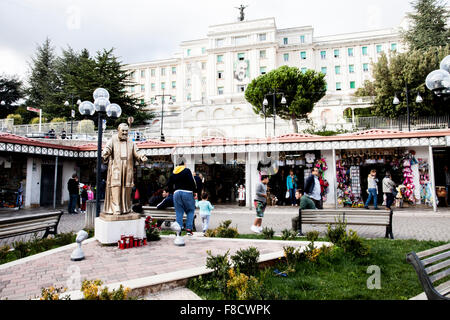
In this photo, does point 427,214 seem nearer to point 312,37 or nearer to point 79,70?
point 79,70

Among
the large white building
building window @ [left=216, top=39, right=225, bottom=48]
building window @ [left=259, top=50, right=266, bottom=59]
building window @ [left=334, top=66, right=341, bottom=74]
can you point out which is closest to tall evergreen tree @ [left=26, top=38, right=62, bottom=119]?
the large white building

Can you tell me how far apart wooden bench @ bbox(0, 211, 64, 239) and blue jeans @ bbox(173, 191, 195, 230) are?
3103mm

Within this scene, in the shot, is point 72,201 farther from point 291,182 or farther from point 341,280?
point 341,280

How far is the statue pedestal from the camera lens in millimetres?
5656

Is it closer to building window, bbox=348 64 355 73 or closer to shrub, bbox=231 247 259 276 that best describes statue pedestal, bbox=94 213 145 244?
shrub, bbox=231 247 259 276

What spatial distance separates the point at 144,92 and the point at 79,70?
2928 centimetres

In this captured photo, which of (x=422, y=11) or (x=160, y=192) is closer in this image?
(x=160, y=192)

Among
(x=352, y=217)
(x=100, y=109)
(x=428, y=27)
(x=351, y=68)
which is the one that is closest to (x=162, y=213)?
(x=100, y=109)

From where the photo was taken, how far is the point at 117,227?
5.75 m

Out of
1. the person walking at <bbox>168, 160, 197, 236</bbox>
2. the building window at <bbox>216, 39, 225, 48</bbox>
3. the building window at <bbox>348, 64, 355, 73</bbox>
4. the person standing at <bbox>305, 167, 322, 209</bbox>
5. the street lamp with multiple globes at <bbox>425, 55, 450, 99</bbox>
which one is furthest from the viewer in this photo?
the building window at <bbox>216, 39, 225, 48</bbox>

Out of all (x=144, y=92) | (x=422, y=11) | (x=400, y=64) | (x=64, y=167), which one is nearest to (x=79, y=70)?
(x=64, y=167)

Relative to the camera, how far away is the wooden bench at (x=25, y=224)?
5359 millimetres

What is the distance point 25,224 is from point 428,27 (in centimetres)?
4395

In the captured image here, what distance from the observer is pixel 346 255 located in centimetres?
507
